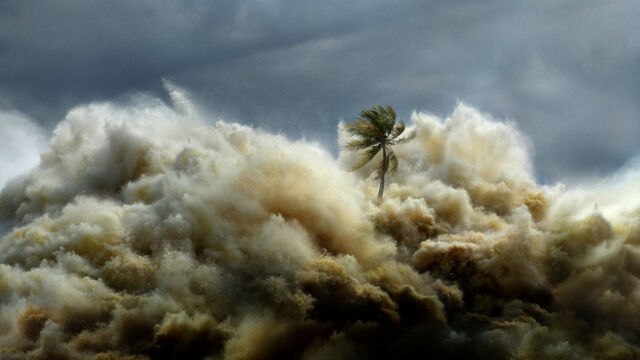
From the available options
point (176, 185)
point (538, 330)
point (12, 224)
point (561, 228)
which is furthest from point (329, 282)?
point (12, 224)

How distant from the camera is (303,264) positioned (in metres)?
23.1

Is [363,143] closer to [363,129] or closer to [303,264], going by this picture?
[363,129]

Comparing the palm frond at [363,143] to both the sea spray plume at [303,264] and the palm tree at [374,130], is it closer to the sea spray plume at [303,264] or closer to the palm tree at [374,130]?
the palm tree at [374,130]

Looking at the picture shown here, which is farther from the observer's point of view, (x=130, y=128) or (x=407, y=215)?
(x=130, y=128)

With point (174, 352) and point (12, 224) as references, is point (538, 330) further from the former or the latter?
point (12, 224)

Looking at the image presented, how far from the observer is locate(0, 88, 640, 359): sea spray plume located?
17828mm

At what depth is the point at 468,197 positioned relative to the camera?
3541cm

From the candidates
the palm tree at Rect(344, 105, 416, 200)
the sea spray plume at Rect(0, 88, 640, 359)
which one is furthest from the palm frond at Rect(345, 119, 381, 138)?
the sea spray plume at Rect(0, 88, 640, 359)

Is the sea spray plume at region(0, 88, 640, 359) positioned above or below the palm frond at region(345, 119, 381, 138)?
below

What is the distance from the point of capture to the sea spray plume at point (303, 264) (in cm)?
1783

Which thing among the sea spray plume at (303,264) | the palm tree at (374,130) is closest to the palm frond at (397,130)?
the palm tree at (374,130)

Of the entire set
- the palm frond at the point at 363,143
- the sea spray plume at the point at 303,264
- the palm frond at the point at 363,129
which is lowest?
the sea spray plume at the point at 303,264

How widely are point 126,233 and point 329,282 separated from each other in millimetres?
13160

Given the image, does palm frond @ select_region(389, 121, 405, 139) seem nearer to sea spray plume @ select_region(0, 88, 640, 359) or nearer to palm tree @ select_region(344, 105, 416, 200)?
palm tree @ select_region(344, 105, 416, 200)
